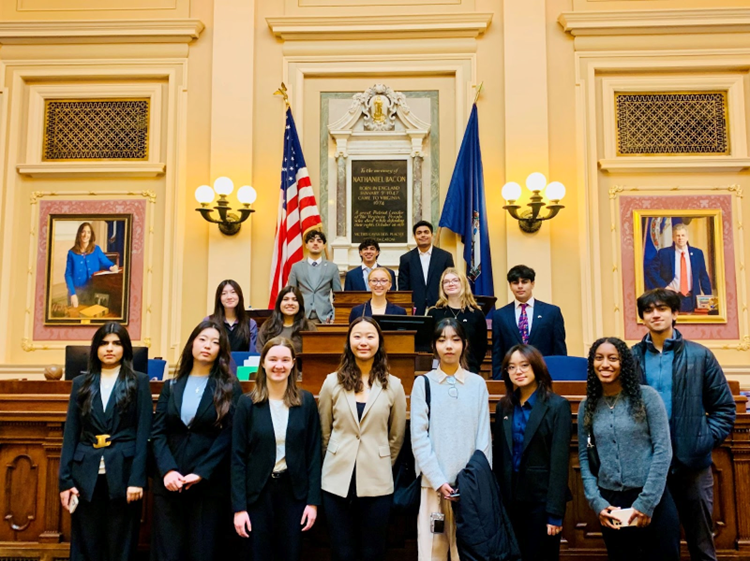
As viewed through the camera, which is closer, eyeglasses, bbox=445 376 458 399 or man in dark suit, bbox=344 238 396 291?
eyeglasses, bbox=445 376 458 399

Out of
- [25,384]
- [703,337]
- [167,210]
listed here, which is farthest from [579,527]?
[167,210]

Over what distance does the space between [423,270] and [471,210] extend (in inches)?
41.4

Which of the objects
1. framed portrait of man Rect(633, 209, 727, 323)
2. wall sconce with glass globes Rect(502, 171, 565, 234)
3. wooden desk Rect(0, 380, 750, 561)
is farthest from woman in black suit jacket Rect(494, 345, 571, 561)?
framed portrait of man Rect(633, 209, 727, 323)

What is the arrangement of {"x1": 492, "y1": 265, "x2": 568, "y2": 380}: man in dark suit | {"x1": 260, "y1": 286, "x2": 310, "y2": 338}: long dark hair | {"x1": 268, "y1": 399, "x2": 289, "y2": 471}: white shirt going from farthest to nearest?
{"x1": 492, "y1": 265, "x2": 568, "y2": 380}: man in dark suit → {"x1": 260, "y1": 286, "x2": 310, "y2": 338}: long dark hair → {"x1": 268, "y1": 399, "x2": 289, "y2": 471}: white shirt

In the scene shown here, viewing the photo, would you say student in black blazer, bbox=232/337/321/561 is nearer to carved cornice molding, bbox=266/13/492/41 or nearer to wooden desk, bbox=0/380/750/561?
wooden desk, bbox=0/380/750/561

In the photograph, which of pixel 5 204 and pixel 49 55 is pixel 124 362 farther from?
pixel 49 55

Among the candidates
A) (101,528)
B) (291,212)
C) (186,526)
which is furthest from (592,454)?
→ (291,212)

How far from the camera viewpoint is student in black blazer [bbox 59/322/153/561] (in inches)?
138

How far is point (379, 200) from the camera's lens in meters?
7.95

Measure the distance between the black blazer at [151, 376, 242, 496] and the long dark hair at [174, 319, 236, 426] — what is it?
0.11 ft

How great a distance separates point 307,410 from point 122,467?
3.17ft

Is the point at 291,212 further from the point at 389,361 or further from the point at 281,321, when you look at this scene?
the point at 389,361

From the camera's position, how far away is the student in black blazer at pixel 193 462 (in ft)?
11.4

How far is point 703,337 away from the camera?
24.6 feet
